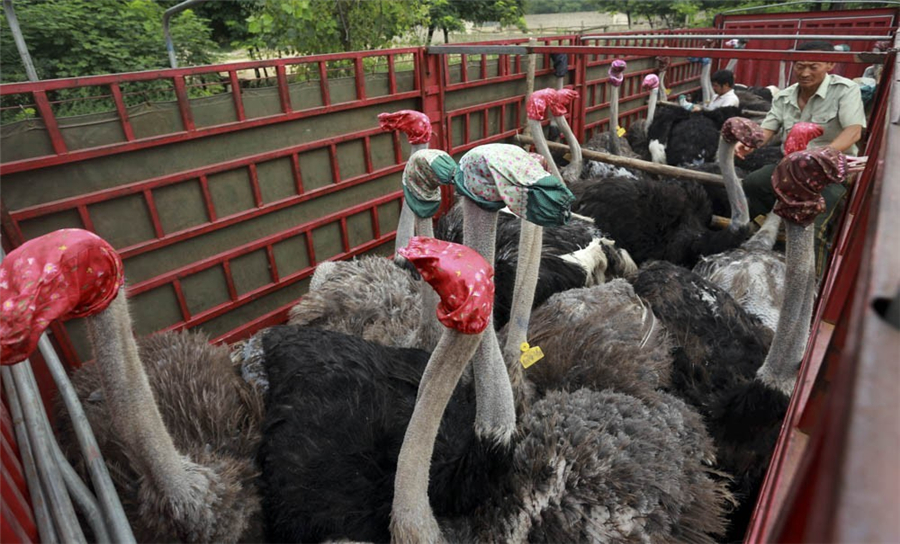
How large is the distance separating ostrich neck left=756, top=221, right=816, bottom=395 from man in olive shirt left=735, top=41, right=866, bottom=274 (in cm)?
149

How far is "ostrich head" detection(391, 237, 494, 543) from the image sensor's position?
1.48 m

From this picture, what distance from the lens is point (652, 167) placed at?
5215mm

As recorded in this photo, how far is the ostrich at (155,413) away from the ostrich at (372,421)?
6.2 inches

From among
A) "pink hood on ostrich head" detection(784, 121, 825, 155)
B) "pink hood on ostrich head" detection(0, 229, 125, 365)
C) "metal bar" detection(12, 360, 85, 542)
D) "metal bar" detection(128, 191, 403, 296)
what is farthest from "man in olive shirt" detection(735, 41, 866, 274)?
"metal bar" detection(12, 360, 85, 542)

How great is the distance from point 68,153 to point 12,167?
23cm

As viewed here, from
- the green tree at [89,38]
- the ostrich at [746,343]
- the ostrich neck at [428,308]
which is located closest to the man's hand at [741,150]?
the ostrich at [746,343]

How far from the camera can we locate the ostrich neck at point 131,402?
1.65 metres

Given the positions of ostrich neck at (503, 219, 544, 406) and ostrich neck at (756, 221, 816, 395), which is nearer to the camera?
ostrich neck at (756, 221, 816, 395)

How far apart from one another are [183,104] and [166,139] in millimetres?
214

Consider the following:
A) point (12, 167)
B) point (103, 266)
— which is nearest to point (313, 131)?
point (12, 167)

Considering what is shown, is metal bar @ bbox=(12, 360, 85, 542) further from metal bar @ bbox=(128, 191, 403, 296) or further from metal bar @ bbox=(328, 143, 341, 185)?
metal bar @ bbox=(328, 143, 341, 185)

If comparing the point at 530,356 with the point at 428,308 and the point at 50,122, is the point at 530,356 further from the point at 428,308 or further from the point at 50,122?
the point at 50,122

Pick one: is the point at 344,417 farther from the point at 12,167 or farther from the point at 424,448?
the point at 12,167

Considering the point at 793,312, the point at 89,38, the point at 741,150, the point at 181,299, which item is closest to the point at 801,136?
the point at 741,150
